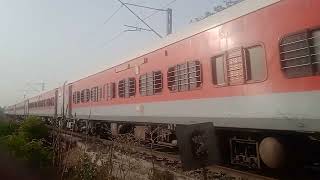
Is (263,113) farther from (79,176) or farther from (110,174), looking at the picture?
(79,176)

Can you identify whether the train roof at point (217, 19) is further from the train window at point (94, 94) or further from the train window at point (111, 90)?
the train window at point (94, 94)

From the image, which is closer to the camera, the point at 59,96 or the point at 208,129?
the point at 208,129

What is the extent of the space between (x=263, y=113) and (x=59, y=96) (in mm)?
22247

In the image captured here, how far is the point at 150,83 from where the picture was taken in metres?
11.5

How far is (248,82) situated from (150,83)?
15.2ft

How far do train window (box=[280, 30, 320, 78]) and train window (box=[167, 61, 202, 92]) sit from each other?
8.49 feet

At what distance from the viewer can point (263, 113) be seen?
676 centimetres

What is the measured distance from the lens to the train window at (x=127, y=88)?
13.0m

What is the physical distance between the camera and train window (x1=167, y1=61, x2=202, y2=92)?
29.2ft

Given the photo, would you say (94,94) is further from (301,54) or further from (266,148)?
(301,54)

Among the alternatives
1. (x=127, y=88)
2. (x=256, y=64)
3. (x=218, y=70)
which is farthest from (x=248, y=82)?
(x=127, y=88)

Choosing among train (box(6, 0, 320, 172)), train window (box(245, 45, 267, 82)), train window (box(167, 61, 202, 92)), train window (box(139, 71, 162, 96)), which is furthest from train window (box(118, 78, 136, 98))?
train window (box(245, 45, 267, 82))

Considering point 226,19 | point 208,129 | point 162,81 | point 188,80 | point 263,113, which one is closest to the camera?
point 208,129

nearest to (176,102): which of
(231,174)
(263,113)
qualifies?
(231,174)
